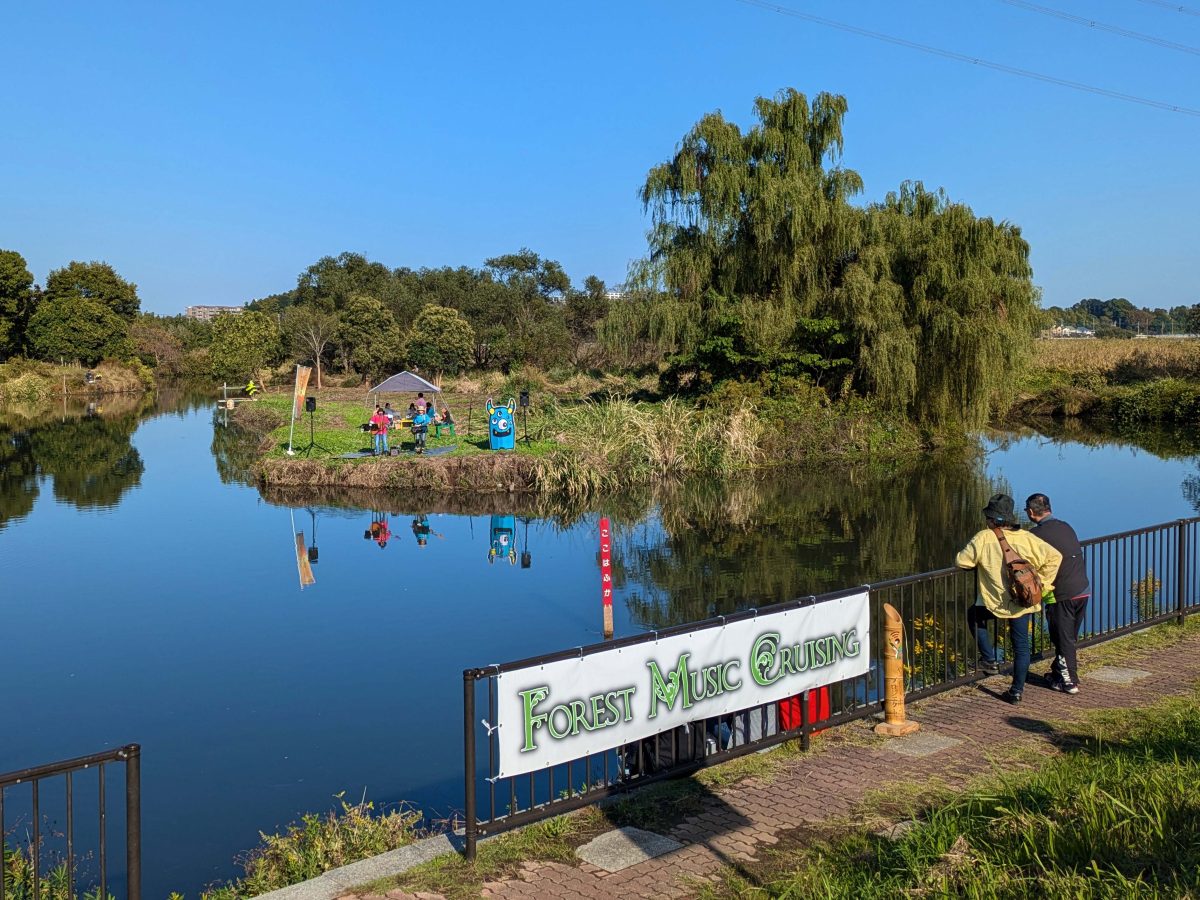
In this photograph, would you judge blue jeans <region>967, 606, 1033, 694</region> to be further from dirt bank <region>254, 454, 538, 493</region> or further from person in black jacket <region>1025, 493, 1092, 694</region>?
dirt bank <region>254, 454, 538, 493</region>

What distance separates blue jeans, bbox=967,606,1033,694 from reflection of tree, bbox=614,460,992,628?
5.66 meters

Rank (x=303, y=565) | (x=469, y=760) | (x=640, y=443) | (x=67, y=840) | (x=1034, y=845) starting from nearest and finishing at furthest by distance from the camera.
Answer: (x=1034, y=845), (x=469, y=760), (x=67, y=840), (x=303, y=565), (x=640, y=443)

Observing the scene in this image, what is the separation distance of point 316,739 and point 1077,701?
269 inches

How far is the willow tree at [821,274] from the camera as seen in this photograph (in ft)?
112

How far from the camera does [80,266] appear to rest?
7831 centimetres

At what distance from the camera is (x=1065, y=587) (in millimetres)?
8352

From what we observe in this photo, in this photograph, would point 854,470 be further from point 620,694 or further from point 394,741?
point 620,694

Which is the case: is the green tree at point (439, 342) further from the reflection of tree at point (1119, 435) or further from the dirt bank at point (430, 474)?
the dirt bank at point (430, 474)

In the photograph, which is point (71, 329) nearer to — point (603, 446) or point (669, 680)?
point (603, 446)

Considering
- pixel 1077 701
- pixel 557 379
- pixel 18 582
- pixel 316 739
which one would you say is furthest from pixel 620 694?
pixel 557 379

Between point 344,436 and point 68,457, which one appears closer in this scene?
point 344,436

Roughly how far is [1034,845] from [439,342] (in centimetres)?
5605

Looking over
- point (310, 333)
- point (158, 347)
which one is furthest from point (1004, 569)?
point (158, 347)

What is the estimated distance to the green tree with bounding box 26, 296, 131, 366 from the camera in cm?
6912
